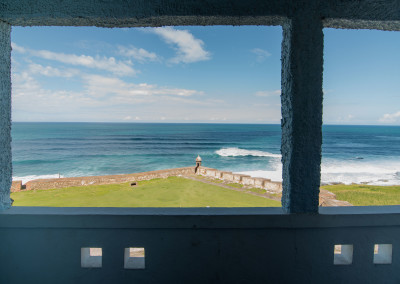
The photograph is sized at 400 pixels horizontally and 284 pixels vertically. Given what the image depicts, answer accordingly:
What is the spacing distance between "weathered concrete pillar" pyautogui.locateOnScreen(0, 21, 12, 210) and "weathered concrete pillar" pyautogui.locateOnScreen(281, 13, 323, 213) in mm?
2120

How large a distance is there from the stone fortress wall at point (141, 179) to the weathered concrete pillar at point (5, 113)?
40.7 ft

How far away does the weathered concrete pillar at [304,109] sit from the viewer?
154 cm

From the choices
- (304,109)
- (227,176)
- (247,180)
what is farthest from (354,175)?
(304,109)

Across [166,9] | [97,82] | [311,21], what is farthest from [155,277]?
[97,82]

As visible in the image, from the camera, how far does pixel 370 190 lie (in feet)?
42.0

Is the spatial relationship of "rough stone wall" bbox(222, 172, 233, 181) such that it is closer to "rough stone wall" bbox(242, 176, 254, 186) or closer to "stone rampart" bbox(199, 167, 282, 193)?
"stone rampart" bbox(199, 167, 282, 193)

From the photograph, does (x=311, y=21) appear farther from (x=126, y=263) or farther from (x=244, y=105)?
(x=244, y=105)

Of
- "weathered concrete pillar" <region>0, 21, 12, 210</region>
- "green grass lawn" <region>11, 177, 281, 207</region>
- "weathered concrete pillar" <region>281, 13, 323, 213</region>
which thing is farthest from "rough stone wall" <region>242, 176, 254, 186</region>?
"weathered concrete pillar" <region>0, 21, 12, 210</region>

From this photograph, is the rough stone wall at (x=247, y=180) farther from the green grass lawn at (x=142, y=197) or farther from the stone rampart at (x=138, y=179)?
the green grass lawn at (x=142, y=197)

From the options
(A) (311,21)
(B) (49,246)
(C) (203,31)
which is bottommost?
(B) (49,246)

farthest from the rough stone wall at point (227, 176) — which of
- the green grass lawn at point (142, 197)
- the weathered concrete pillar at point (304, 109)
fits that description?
the weathered concrete pillar at point (304, 109)

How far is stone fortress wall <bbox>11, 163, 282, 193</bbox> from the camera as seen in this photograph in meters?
12.8

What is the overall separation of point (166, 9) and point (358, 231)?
7.01 feet

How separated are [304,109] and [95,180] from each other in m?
15.9
